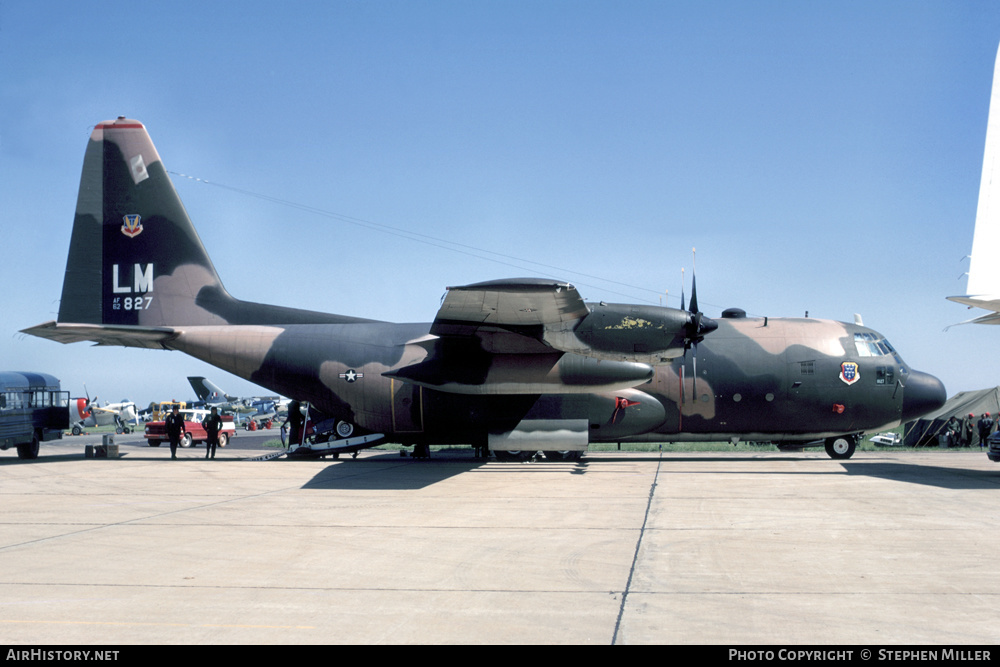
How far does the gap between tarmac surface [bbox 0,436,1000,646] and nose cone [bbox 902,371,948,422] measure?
188 inches

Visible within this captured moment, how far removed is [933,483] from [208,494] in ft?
45.1

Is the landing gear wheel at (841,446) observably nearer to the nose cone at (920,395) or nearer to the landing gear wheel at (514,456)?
the nose cone at (920,395)

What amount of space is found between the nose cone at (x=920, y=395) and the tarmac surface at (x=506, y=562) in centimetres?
477

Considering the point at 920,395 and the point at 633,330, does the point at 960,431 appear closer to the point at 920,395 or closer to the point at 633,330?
the point at 920,395

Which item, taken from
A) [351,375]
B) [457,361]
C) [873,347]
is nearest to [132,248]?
[351,375]

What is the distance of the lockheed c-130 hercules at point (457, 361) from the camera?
58.6ft

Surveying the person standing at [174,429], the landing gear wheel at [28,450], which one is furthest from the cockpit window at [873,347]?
the landing gear wheel at [28,450]

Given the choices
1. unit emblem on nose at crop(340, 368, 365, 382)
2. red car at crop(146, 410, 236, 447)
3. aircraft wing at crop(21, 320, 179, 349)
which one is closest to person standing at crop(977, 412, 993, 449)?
unit emblem on nose at crop(340, 368, 365, 382)

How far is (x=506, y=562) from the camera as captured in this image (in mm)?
7652

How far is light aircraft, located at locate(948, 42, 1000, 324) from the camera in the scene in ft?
48.7

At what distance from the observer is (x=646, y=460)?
21.5m

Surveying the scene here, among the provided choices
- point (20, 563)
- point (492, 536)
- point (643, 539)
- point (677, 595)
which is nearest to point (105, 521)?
point (20, 563)

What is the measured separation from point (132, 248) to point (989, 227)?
21477 millimetres

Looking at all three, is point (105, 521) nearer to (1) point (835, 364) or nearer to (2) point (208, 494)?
(2) point (208, 494)
